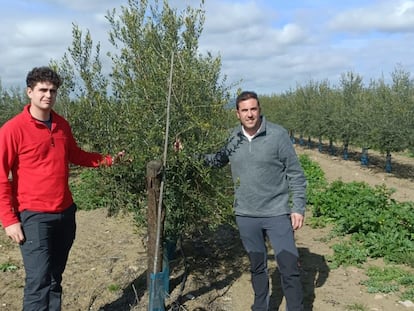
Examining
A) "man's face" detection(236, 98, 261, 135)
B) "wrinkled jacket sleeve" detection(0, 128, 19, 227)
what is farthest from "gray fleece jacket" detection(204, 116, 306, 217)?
"wrinkled jacket sleeve" detection(0, 128, 19, 227)

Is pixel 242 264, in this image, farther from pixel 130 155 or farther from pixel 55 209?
pixel 55 209

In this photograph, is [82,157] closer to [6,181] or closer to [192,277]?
[6,181]

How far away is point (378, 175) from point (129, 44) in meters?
13.9

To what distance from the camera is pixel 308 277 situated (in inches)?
221

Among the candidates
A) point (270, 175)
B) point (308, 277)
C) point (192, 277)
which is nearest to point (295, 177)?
point (270, 175)

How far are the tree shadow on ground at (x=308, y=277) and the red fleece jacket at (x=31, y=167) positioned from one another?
2.80 metres

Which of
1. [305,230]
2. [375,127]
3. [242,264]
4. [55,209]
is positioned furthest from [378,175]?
[55,209]

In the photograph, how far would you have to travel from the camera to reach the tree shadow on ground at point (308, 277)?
4941 millimetres

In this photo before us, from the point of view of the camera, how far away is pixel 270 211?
155 inches

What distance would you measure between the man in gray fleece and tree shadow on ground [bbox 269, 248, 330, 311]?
41.8 inches

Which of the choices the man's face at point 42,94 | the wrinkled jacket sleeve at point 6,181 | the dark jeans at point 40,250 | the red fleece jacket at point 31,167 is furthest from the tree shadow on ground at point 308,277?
the man's face at point 42,94

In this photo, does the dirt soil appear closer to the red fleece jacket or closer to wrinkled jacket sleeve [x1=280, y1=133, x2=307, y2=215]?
wrinkled jacket sleeve [x1=280, y1=133, x2=307, y2=215]

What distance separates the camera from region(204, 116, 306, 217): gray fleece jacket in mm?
3930

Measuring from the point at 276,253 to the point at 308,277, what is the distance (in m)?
1.94
